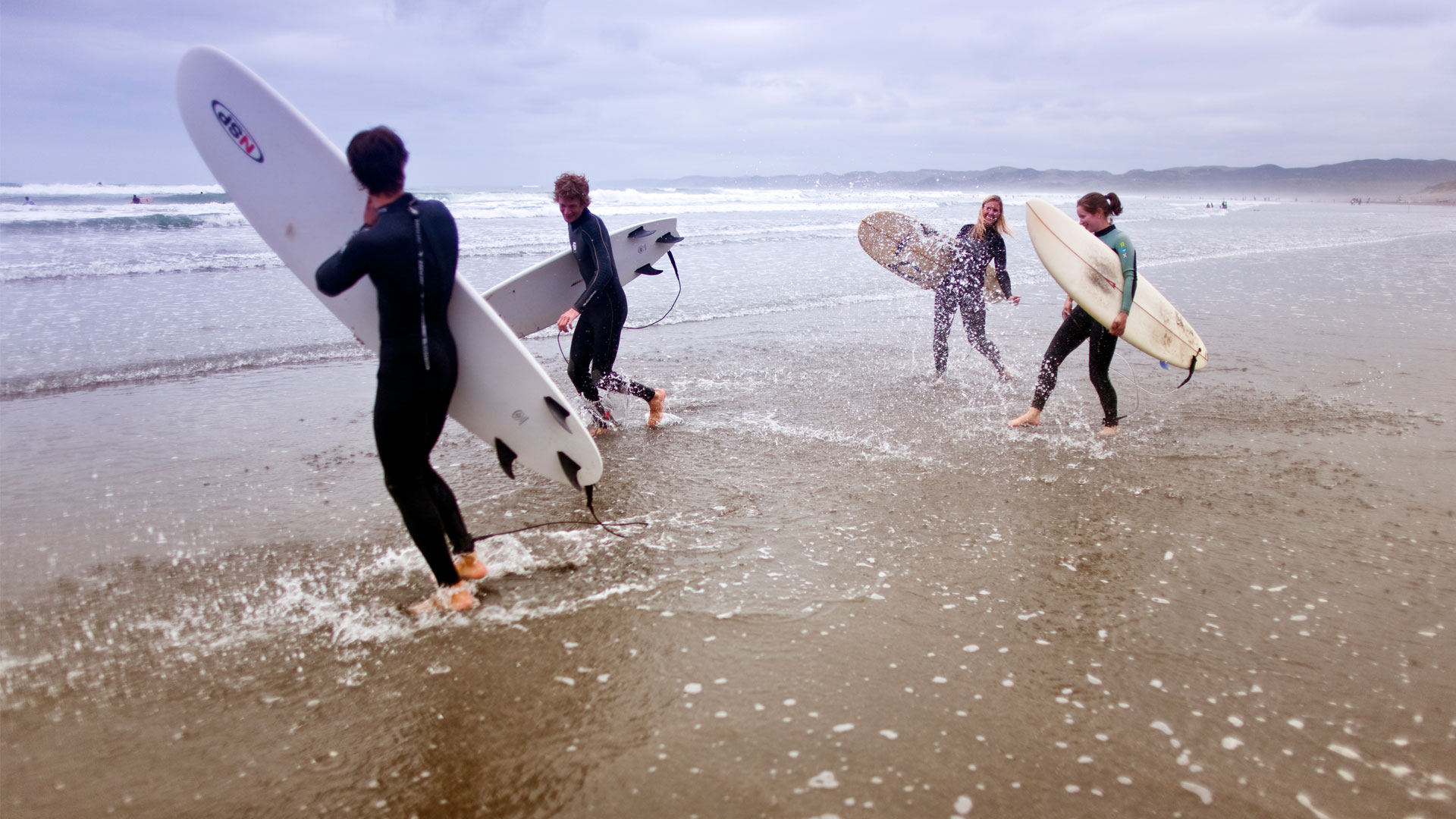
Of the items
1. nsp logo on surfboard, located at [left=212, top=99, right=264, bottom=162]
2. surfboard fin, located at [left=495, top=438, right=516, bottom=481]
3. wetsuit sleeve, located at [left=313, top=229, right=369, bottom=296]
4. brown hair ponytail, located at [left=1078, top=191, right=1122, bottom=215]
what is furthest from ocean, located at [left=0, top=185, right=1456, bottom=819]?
nsp logo on surfboard, located at [left=212, top=99, right=264, bottom=162]

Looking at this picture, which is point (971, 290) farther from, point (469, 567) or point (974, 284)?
point (469, 567)

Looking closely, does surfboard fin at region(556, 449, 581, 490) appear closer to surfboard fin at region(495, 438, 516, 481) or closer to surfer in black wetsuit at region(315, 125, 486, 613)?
surfboard fin at region(495, 438, 516, 481)

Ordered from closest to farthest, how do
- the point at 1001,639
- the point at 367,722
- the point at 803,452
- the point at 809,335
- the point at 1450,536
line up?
1. the point at 367,722
2. the point at 1001,639
3. the point at 1450,536
4. the point at 803,452
5. the point at 809,335

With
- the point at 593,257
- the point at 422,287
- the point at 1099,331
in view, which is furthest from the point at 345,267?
the point at 1099,331

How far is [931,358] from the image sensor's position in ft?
28.0

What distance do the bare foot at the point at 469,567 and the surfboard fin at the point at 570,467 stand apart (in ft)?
1.74

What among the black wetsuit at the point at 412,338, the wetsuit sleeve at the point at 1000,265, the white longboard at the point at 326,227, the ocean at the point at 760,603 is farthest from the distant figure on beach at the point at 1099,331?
the black wetsuit at the point at 412,338

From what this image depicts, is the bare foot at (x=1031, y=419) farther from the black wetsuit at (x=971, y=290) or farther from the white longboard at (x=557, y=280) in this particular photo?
the white longboard at (x=557, y=280)

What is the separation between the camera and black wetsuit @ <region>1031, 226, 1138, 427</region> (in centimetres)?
550

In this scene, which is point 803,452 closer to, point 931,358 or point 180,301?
point 931,358

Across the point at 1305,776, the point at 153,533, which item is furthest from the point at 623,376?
the point at 1305,776

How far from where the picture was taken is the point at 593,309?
5664 millimetres

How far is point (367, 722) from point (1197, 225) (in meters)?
35.0

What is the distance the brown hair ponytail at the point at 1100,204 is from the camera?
5.64 metres
